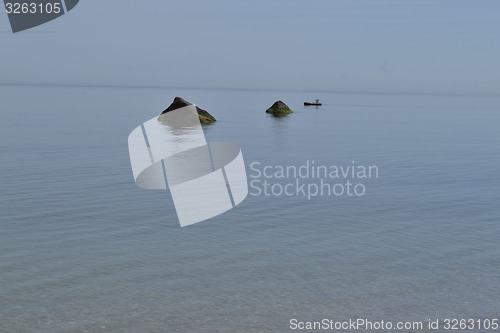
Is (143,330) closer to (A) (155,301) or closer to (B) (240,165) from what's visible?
(A) (155,301)

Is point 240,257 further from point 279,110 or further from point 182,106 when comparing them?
point 279,110

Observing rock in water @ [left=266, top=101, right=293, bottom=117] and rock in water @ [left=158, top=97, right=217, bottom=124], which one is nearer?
rock in water @ [left=158, top=97, right=217, bottom=124]

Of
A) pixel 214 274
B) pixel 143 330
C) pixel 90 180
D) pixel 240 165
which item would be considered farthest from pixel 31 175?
pixel 143 330

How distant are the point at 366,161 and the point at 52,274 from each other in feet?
97.8

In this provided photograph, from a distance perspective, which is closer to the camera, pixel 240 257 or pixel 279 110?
pixel 240 257

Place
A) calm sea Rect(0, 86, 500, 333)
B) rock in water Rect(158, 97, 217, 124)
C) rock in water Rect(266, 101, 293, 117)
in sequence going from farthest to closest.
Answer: rock in water Rect(266, 101, 293, 117), rock in water Rect(158, 97, 217, 124), calm sea Rect(0, 86, 500, 333)

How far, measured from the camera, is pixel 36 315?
1147cm

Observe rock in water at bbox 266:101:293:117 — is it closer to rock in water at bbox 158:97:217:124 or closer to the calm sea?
rock in water at bbox 158:97:217:124

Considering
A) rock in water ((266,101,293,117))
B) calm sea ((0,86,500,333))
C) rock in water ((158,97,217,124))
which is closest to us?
calm sea ((0,86,500,333))

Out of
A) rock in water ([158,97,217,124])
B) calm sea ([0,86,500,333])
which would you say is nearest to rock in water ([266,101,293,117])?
rock in water ([158,97,217,124])

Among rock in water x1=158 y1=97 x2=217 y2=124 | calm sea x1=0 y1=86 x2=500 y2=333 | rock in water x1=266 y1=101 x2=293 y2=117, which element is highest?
calm sea x1=0 y1=86 x2=500 y2=333

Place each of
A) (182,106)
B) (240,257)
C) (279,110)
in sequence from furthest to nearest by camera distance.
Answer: (279,110), (182,106), (240,257)

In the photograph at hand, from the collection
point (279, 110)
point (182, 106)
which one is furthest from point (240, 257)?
point (279, 110)

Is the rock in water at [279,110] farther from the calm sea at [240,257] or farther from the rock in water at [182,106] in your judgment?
the calm sea at [240,257]
